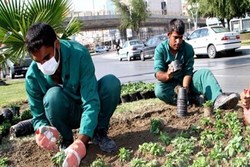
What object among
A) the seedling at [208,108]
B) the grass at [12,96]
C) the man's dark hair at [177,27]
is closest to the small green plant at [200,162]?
the seedling at [208,108]

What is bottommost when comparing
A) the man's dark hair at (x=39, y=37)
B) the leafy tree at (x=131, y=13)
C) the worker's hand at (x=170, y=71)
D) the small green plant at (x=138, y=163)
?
the small green plant at (x=138, y=163)

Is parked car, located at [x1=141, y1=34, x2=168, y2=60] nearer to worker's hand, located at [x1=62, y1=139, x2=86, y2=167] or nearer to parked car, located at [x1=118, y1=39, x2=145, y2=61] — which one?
parked car, located at [x1=118, y1=39, x2=145, y2=61]

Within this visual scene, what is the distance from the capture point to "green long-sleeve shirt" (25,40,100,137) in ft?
10.3

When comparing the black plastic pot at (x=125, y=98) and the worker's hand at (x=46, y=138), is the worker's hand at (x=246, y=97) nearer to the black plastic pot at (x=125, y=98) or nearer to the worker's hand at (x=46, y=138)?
the worker's hand at (x=46, y=138)

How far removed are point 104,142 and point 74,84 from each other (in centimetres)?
67

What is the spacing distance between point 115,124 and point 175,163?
183cm

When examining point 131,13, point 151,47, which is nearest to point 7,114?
point 151,47

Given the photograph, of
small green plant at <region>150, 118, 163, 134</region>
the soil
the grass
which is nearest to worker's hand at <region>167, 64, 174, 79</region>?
the soil

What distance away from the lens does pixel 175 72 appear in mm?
4816

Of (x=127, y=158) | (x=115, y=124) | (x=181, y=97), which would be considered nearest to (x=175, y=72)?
(x=181, y=97)

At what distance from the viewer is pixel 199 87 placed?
4.88 metres

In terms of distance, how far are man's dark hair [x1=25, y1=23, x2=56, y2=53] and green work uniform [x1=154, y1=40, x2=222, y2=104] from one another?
7.02 ft

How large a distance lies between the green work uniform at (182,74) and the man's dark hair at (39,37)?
2138 millimetres

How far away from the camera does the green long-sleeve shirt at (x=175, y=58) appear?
498cm
